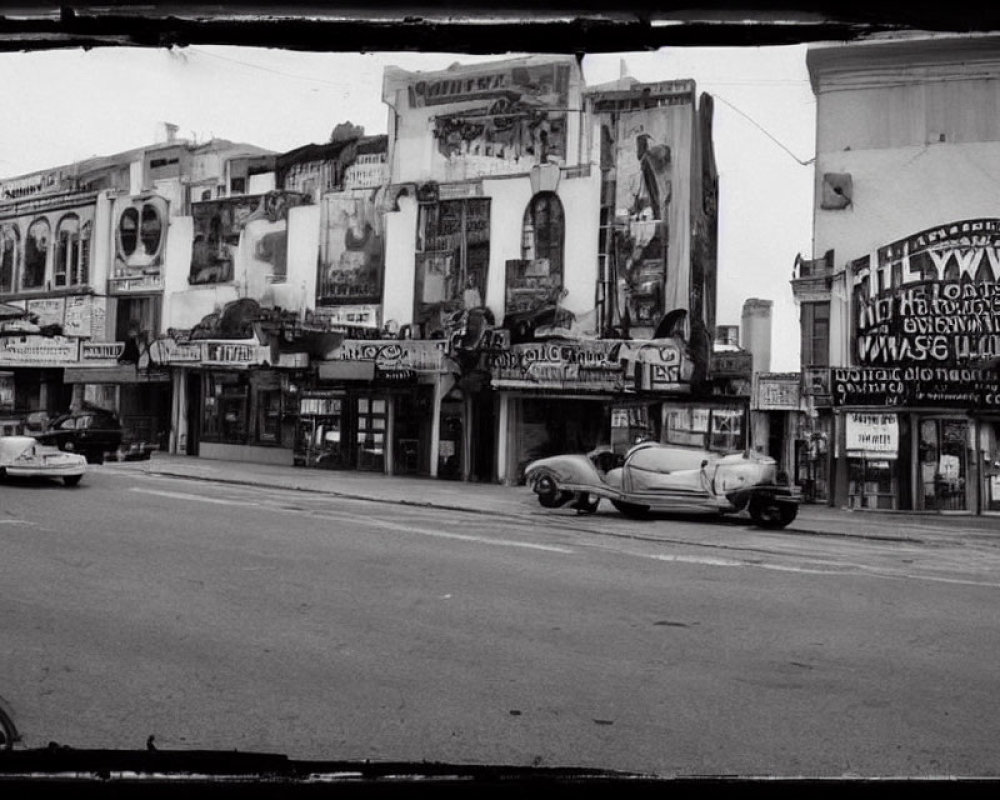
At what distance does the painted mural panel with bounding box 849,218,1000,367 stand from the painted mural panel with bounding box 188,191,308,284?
713 inches

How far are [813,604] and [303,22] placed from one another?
308 inches

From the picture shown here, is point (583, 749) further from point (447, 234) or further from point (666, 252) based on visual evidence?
point (447, 234)

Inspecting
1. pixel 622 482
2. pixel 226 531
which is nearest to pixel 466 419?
pixel 622 482

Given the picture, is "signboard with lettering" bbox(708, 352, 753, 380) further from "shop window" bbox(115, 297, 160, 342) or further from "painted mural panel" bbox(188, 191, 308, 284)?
"shop window" bbox(115, 297, 160, 342)

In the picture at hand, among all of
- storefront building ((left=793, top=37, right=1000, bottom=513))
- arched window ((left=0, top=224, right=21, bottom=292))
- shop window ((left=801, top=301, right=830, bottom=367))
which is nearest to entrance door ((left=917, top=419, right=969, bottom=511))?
storefront building ((left=793, top=37, right=1000, bottom=513))

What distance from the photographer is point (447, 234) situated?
31.5m

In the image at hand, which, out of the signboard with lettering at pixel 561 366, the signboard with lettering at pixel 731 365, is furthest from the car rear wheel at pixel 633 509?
the signboard with lettering at pixel 731 365

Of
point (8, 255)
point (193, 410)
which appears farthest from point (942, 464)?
point (193, 410)

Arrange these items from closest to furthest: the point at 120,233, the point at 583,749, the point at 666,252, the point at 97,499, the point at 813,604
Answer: the point at 583,749 < the point at 813,604 < the point at 97,499 < the point at 666,252 < the point at 120,233

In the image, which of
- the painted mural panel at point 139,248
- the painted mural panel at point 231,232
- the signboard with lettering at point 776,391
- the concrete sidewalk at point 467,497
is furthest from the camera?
the painted mural panel at point 139,248

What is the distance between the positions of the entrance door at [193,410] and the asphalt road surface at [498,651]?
23323mm

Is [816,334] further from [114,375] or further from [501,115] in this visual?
[114,375]

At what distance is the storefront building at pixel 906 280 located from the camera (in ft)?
77.1

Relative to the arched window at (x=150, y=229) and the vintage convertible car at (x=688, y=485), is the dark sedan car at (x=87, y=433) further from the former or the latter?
the vintage convertible car at (x=688, y=485)
